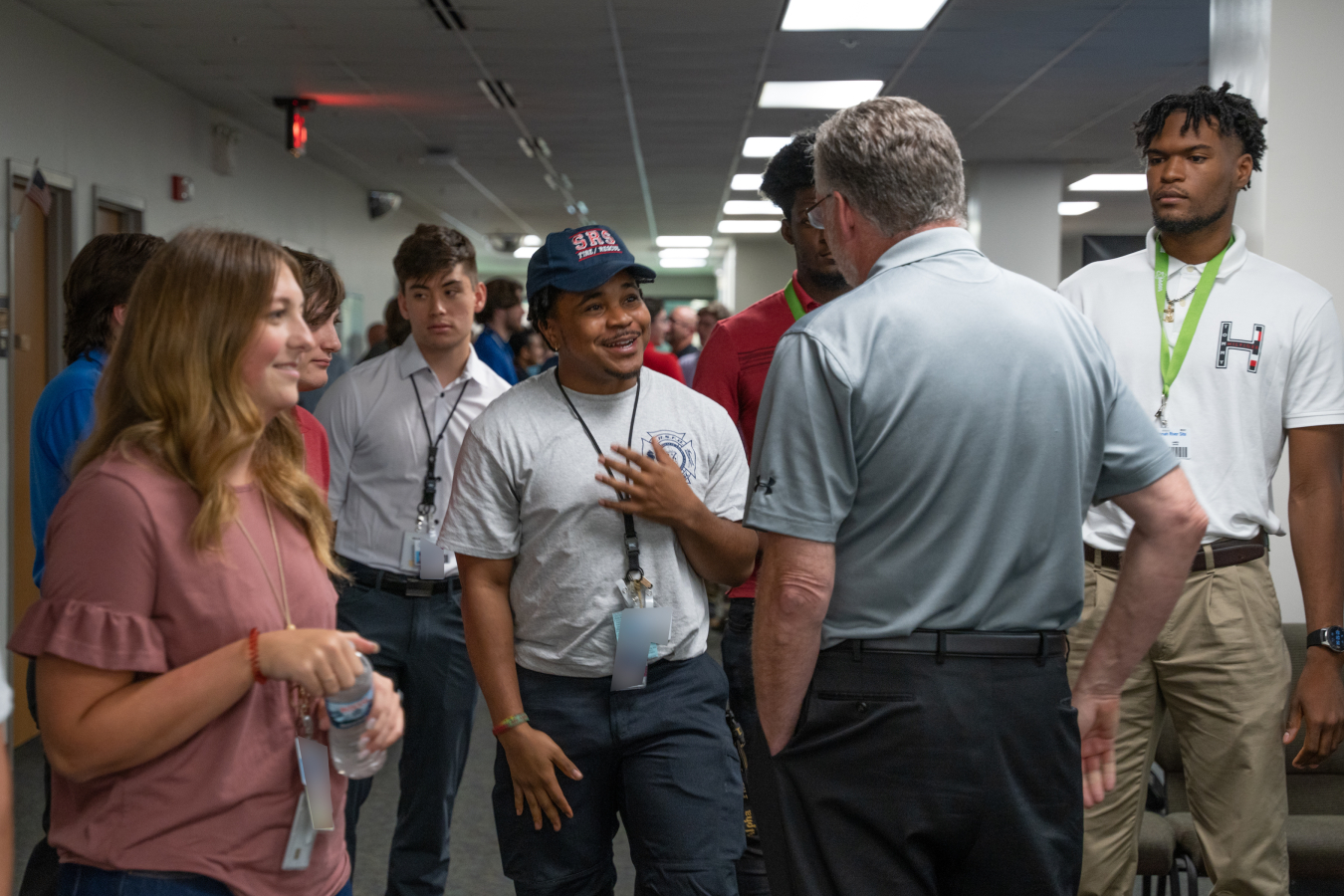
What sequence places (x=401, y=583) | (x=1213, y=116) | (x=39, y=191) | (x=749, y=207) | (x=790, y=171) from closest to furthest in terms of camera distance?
(x=1213, y=116), (x=790, y=171), (x=401, y=583), (x=39, y=191), (x=749, y=207)

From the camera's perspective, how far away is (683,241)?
1858cm

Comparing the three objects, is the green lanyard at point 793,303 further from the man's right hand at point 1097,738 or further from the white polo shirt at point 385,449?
the man's right hand at point 1097,738

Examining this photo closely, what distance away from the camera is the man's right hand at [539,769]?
203 centimetres

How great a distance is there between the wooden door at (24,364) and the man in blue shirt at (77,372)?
3336mm

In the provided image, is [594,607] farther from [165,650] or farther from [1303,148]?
[1303,148]

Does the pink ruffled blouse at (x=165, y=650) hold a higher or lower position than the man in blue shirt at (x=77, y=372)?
lower

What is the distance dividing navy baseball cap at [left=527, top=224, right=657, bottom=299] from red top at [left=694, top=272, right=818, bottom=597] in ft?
1.57

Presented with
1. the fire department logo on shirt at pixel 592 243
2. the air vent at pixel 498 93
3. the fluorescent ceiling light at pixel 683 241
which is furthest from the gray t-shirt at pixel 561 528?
the fluorescent ceiling light at pixel 683 241

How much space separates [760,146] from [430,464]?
292 inches

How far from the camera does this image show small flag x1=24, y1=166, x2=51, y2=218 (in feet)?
17.1

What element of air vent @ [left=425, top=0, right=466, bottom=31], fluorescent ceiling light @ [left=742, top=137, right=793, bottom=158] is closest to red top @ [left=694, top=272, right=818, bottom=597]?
air vent @ [left=425, top=0, right=466, bottom=31]

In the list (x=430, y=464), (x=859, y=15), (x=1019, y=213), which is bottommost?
(x=430, y=464)

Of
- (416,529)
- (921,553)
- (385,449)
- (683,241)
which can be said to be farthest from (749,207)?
(921,553)

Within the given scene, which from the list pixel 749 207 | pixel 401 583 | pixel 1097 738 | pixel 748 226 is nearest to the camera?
pixel 1097 738
